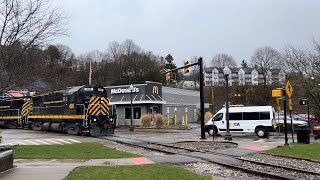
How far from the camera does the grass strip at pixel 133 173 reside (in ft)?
34.6

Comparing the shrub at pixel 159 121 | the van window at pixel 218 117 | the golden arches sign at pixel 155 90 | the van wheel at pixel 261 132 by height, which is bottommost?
the van wheel at pixel 261 132

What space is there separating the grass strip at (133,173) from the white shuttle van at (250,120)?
17.2 metres

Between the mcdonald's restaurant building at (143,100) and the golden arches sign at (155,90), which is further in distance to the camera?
the golden arches sign at (155,90)

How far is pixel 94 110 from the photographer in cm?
3138

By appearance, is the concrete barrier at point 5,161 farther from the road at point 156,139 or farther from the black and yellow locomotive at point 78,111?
the black and yellow locomotive at point 78,111

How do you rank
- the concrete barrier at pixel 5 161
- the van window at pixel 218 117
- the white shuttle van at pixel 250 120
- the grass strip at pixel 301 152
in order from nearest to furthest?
1. the concrete barrier at pixel 5 161
2. the grass strip at pixel 301 152
3. the white shuttle van at pixel 250 120
4. the van window at pixel 218 117

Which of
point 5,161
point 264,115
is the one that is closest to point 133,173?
point 5,161

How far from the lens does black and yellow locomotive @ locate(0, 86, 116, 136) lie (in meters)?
31.4

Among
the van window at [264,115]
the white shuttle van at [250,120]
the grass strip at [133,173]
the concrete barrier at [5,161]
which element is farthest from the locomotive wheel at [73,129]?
the grass strip at [133,173]

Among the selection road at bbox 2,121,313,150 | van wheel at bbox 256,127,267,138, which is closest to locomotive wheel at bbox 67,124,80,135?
road at bbox 2,121,313,150

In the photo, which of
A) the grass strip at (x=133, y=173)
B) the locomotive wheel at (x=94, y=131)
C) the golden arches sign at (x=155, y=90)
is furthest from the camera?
the golden arches sign at (x=155, y=90)

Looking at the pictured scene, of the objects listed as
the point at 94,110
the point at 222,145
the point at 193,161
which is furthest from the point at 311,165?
the point at 94,110

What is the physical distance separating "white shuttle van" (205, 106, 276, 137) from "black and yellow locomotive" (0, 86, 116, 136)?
9016 mm

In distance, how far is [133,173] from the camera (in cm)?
1136
